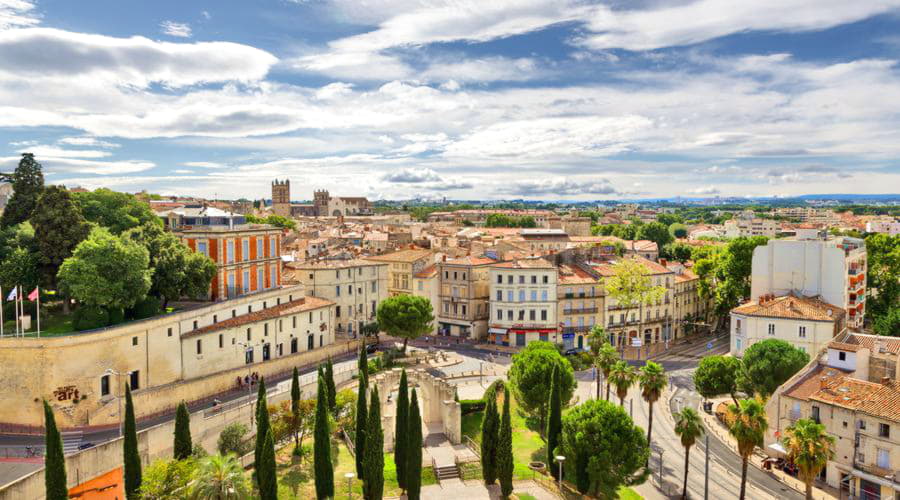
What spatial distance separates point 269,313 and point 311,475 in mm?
24535

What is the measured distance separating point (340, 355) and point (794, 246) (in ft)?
178

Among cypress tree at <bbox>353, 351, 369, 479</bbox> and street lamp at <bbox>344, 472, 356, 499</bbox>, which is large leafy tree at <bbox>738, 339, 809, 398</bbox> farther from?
street lamp at <bbox>344, 472, 356, 499</bbox>

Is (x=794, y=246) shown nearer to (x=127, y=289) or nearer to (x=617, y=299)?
(x=617, y=299)

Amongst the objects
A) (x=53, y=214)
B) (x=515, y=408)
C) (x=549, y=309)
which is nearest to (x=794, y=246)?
(x=549, y=309)

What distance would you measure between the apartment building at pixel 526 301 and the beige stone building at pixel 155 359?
83.8 feet

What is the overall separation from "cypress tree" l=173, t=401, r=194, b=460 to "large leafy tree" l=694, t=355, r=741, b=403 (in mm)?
44884

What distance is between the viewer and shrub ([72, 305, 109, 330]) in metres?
51.6

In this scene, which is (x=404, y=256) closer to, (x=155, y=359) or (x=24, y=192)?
(x=155, y=359)

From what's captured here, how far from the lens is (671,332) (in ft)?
307

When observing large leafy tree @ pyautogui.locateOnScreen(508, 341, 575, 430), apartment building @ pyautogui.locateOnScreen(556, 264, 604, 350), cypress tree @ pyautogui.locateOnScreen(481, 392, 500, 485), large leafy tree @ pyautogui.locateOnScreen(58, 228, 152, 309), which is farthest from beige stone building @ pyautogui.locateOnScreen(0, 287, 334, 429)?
apartment building @ pyautogui.locateOnScreen(556, 264, 604, 350)

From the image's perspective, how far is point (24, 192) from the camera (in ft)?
217

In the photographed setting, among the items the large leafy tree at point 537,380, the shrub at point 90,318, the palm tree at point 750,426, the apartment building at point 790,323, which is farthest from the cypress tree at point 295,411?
the apartment building at point 790,323

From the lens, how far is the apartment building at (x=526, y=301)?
8525 centimetres

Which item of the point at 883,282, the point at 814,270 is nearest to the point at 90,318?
the point at 814,270
